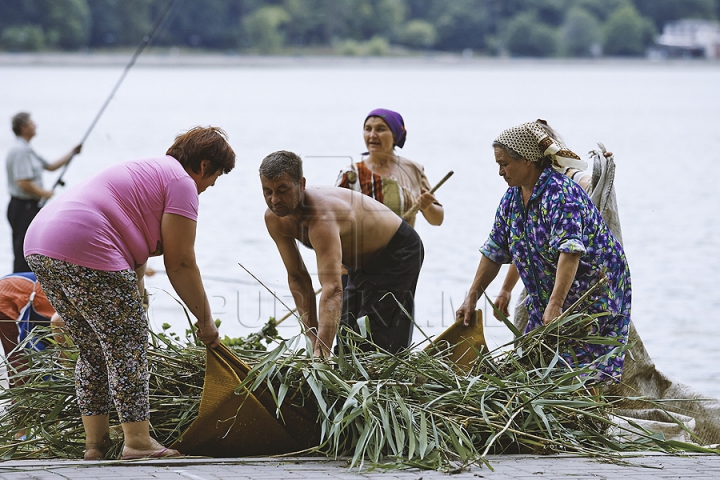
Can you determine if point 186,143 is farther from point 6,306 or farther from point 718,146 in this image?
point 718,146

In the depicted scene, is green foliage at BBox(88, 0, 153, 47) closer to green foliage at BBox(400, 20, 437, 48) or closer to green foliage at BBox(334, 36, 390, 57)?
green foliage at BBox(334, 36, 390, 57)

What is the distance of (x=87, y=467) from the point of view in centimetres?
354

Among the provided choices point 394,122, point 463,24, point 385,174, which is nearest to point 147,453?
point 385,174

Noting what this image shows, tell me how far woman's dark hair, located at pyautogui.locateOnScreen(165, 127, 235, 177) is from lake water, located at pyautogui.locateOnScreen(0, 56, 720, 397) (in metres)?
Result: 2.31

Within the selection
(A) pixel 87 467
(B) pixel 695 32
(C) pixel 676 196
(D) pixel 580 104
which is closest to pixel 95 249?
(A) pixel 87 467

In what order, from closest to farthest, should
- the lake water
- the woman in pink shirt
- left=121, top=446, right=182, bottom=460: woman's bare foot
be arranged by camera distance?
the woman in pink shirt < left=121, top=446, right=182, bottom=460: woman's bare foot < the lake water

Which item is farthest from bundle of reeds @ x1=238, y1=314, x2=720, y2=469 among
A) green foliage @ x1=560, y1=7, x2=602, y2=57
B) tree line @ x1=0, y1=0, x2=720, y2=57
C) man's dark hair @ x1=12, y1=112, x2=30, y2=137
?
green foliage @ x1=560, y1=7, x2=602, y2=57

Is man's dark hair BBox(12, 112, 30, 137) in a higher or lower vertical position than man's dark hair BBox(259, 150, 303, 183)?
higher

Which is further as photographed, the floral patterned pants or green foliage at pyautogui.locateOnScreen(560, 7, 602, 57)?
green foliage at pyautogui.locateOnScreen(560, 7, 602, 57)

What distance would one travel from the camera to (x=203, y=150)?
147 inches

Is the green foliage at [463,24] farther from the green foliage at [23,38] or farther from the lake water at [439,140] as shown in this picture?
the green foliage at [23,38]

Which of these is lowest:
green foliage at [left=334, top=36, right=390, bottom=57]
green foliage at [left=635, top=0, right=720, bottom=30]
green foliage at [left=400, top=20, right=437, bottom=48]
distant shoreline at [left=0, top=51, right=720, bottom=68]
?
distant shoreline at [left=0, top=51, right=720, bottom=68]

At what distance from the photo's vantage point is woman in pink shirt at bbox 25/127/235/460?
11.5 ft

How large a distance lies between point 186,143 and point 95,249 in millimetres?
553
